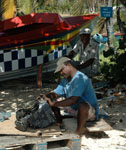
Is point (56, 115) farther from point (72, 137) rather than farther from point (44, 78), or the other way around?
point (44, 78)

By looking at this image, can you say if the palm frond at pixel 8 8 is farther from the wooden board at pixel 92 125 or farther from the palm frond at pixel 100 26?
the wooden board at pixel 92 125

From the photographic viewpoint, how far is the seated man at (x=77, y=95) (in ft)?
11.6

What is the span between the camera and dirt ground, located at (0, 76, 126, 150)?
3.68m

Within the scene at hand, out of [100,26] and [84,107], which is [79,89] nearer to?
[84,107]

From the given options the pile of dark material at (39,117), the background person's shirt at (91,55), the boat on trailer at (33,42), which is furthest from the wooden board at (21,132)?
the boat on trailer at (33,42)

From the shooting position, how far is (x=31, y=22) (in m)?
6.37

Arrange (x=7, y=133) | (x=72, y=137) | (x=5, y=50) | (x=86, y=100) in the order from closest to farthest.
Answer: (x=72, y=137), (x=7, y=133), (x=86, y=100), (x=5, y=50)

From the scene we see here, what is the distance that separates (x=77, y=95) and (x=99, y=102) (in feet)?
6.52

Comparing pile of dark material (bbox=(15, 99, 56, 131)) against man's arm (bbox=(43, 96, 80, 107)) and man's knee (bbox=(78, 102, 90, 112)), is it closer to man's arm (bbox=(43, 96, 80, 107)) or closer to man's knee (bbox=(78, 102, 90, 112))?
man's arm (bbox=(43, 96, 80, 107))

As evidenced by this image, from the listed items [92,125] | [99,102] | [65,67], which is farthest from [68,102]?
[99,102]

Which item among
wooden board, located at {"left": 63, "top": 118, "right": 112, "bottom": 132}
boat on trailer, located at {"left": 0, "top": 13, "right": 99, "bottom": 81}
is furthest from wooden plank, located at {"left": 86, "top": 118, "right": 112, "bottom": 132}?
boat on trailer, located at {"left": 0, "top": 13, "right": 99, "bottom": 81}

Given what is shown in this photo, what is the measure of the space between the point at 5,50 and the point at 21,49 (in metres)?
0.36

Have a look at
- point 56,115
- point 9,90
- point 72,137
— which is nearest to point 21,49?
point 9,90

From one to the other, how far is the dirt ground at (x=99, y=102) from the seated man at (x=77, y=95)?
311 millimetres
